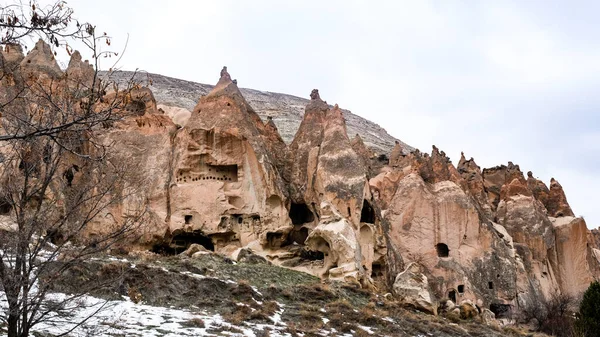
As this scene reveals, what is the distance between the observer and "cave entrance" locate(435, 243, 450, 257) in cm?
2845

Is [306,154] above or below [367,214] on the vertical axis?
above

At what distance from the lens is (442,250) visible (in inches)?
1129

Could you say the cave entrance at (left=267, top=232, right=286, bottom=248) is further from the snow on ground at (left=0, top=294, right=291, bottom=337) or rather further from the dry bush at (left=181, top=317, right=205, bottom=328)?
the dry bush at (left=181, top=317, right=205, bottom=328)

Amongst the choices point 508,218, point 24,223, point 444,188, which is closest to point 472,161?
point 508,218

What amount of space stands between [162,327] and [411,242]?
16350 millimetres

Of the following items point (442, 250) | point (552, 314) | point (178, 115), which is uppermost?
point (178, 115)

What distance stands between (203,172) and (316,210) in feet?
14.2

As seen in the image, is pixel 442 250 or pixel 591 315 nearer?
pixel 591 315

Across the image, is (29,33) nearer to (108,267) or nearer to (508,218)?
(108,267)

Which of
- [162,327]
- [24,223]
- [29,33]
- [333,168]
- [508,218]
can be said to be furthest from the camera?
[508,218]

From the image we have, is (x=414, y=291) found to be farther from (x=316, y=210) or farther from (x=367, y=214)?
(x=316, y=210)

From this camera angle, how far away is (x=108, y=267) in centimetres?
1553

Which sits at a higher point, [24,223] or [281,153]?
[281,153]

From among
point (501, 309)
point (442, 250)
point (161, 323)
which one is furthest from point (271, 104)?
point (161, 323)
